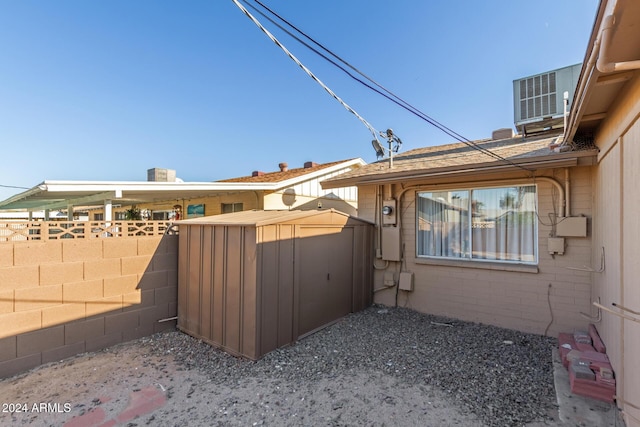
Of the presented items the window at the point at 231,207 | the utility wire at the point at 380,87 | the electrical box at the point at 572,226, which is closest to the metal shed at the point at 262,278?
the utility wire at the point at 380,87

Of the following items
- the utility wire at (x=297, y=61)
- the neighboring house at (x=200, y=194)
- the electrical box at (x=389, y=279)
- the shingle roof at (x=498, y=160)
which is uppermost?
the utility wire at (x=297, y=61)

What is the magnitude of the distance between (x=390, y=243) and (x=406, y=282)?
84cm

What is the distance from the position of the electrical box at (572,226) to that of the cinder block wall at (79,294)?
6.26m

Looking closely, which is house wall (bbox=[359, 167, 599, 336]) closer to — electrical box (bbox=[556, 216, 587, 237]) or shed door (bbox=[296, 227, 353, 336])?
electrical box (bbox=[556, 216, 587, 237])

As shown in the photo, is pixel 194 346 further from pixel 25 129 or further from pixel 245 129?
pixel 25 129

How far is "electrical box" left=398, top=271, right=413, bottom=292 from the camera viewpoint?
575 centimetres

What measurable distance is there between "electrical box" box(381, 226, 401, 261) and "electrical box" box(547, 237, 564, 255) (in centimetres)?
244

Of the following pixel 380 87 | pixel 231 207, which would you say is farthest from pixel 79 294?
pixel 380 87

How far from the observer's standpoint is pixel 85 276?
13.6ft

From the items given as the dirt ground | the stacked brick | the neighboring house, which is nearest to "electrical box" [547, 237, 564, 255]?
the stacked brick

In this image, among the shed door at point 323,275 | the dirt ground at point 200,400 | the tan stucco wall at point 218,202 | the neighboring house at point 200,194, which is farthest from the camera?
the tan stucco wall at point 218,202

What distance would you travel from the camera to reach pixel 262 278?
3934mm

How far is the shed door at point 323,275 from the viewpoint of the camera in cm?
460

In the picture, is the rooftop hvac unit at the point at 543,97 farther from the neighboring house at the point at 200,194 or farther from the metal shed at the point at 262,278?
the neighboring house at the point at 200,194
